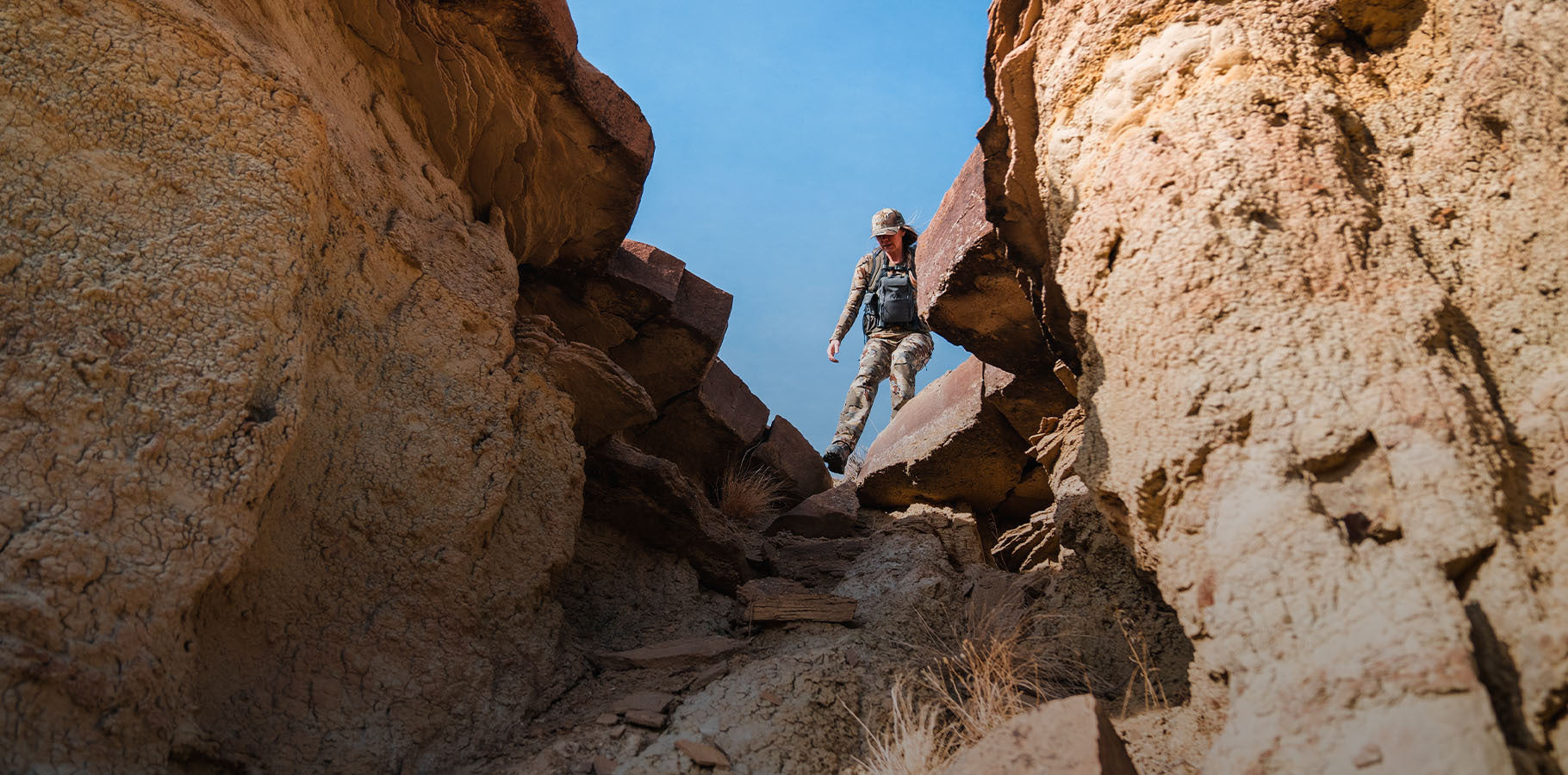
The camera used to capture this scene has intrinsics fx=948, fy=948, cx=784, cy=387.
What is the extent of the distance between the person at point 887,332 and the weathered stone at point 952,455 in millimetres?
725

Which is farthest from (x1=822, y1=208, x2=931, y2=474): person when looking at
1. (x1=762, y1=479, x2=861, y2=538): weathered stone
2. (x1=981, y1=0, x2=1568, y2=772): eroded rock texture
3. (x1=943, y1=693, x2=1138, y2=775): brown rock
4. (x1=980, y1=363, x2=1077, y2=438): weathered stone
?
(x1=943, y1=693, x2=1138, y2=775): brown rock

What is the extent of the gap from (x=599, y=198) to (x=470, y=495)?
6.69ft

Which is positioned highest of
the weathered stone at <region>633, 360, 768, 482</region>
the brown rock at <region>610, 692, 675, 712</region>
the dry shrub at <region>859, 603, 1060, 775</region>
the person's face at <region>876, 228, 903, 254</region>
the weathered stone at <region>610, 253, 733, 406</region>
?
the person's face at <region>876, 228, 903, 254</region>

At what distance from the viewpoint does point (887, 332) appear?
313 inches

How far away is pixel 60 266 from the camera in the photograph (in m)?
2.50

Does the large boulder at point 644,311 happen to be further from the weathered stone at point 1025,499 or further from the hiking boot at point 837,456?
the weathered stone at point 1025,499

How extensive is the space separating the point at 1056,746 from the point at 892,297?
5.68 m

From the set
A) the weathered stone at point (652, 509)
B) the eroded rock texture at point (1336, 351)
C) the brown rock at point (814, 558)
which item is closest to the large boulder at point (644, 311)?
the weathered stone at point (652, 509)

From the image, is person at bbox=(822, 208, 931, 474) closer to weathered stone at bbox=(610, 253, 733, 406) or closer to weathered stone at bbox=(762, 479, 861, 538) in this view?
weathered stone at bbox=(762, 479, 861, 538)

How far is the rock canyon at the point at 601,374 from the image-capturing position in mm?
2014

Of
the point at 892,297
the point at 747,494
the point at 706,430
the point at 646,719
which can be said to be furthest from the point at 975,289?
the point at 646,719

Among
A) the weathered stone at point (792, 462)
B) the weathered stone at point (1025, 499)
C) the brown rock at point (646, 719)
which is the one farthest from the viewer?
the weathered stone at point (792, 462)

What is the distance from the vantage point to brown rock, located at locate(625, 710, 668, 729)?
3.54m

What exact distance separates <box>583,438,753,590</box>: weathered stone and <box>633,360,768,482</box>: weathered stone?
53.9 inches
